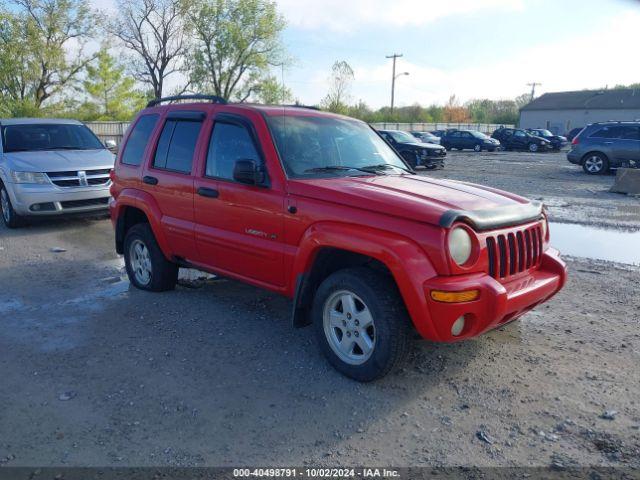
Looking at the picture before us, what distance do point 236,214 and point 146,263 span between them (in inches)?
72.4

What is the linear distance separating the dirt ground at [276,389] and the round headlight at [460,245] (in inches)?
38.6

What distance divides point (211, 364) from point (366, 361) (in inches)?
48.3

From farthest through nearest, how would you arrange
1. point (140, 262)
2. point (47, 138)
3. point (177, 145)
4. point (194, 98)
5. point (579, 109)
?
1. point (579, 109)
2. point (47, 138)
3. point (140, 262)
4. point (194, 98)
5. point (177, 145)

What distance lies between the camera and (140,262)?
6090 mm

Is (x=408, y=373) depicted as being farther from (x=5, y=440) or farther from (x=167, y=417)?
(x=5, y=440)

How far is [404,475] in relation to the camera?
2.94 m

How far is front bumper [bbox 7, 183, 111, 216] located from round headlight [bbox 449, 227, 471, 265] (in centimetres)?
761

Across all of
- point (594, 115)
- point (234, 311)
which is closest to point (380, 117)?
point (594, 115)

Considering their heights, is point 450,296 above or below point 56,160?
below

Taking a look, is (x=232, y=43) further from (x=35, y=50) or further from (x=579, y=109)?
(x=579, y=109)

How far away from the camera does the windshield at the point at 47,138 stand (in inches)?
388

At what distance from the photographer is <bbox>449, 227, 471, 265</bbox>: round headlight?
349 cm

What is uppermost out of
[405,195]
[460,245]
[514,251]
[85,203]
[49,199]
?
[405,195]

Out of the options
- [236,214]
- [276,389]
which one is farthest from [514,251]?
Result: [236,214]
